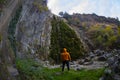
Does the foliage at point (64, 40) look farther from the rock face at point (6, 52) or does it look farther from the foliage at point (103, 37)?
the rock face at point (6, 52)

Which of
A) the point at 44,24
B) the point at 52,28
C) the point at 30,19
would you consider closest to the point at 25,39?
the point at 30,19

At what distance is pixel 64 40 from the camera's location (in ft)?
233

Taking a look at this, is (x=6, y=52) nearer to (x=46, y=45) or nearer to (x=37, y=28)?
(x=37, y=28)

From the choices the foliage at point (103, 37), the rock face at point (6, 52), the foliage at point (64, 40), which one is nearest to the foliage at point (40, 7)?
the foliage at point (64, 40)

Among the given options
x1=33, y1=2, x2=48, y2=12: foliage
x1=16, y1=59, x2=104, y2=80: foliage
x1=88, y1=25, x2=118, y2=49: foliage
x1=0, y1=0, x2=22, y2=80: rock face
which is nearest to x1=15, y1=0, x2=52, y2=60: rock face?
x1=33, y1=2, x2=48, y2=12: foliage

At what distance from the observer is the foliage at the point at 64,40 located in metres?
67.1

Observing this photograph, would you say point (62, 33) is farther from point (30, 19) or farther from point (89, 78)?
point (89, 78)

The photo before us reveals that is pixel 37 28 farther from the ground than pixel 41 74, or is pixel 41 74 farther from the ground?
pixel 37 28

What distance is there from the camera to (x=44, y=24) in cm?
6216

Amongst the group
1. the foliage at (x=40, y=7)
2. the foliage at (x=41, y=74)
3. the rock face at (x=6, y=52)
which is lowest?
the foliage at (x=41, y=74)

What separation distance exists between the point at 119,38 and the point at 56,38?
20.5 meters

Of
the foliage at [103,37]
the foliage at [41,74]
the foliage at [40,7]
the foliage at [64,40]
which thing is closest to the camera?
the foliage at [41,74]

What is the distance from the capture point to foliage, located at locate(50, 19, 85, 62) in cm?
6712

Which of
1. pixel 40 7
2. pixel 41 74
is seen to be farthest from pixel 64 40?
pixel 41 74
